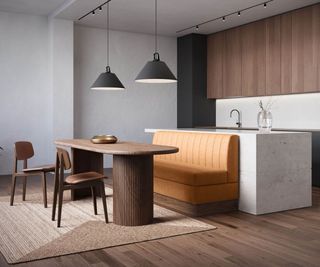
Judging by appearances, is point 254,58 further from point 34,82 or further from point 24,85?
point 24,85

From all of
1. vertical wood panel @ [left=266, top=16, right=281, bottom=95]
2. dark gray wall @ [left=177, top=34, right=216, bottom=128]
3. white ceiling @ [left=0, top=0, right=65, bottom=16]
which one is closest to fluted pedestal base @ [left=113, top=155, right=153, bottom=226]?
white ceiling @ [left=0, top=0, right=65, bottom=16]

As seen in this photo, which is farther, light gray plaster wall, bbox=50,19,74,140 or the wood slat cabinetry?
light gray plaster wall, bbox=50,19,74,140

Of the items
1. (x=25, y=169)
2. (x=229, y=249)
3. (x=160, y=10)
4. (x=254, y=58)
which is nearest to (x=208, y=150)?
(x=229, y=249)

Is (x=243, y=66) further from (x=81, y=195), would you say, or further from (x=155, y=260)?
(x=155, y=260)

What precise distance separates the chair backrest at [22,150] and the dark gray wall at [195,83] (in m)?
4.06

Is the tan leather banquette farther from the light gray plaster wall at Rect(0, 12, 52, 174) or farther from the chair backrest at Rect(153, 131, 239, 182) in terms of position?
the light gray plaster wall at Rect(0, 12, 52, 174)

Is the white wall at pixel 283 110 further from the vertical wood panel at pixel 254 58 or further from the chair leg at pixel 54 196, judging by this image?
the chair leg at pixel 54 196

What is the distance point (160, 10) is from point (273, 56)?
204 centimetres

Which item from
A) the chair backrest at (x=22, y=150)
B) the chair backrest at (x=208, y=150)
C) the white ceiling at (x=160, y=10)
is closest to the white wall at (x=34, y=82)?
the white ceiling at (x=160, y=10)

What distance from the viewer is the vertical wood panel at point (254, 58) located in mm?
7273

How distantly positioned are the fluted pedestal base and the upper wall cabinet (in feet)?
11.8

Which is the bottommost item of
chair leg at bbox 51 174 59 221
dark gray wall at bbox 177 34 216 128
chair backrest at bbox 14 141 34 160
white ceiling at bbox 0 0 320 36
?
chair leg at bbox 51 174 59 221

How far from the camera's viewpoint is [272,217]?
429 cm

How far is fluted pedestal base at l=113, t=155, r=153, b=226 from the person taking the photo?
12.7 ft
